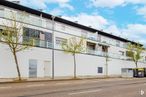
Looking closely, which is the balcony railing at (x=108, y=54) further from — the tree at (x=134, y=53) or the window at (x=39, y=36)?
the window at (x=39, y=36)

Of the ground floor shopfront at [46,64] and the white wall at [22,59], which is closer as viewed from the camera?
the white wall at [22,59]

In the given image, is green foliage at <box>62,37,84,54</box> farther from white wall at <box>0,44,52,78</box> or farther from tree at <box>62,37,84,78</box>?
white wall at <box>0,44,52,78</box>

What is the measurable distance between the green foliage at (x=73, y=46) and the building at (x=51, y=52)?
855 millimetres

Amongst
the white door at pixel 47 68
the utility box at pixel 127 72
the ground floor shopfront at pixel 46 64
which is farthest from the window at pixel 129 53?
the white door at pixel 47 68

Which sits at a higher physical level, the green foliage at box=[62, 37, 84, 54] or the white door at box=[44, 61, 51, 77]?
the green foliage at box=[62, 37, 84, 54]

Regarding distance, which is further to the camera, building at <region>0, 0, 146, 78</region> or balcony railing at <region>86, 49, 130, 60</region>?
balcony railing at <region>86, 49, 130, 60</region>

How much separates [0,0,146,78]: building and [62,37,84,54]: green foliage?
85 cm

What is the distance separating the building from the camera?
4412cm

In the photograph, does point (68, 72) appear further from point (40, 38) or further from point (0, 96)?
point (0, 96)

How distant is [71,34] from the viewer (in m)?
60.1

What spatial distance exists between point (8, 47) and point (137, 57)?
49.8m

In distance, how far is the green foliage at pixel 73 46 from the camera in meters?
55.1

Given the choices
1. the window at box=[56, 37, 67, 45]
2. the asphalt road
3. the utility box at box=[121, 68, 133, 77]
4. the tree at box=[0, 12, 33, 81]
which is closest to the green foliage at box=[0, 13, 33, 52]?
the tree at box=[0, 12, 33, 81]

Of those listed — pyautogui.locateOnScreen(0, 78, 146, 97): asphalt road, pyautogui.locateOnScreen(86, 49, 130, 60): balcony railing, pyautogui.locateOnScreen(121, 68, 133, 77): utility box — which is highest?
pyautogui.locateOnScreen(86, 49, 130, 60): balcony railing
